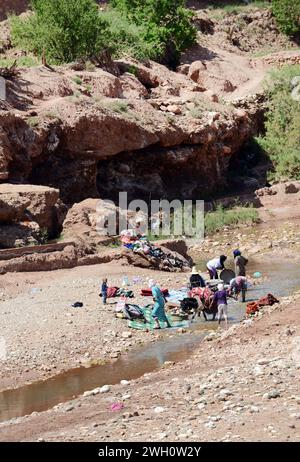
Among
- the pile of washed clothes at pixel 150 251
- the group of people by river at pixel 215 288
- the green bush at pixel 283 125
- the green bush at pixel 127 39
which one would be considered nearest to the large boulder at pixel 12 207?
the pile of washed clothes at pixel 150 251

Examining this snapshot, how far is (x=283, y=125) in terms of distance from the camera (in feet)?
119

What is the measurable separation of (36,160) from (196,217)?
234 inches

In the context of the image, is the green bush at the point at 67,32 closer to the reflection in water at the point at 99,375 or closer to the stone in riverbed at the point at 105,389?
the reflection in water at the point at 99,375

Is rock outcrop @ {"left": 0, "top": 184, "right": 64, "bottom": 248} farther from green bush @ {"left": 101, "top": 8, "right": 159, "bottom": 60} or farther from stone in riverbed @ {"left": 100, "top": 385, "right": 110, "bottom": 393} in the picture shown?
green bush @ {"left": 101, "top": 8, "right": 159, "bottom": 60}

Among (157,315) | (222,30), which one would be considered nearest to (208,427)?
(157,315)

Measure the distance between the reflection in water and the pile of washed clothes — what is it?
5023mm

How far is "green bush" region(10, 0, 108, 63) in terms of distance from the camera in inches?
1297

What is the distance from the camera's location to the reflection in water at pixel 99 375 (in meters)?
11.5

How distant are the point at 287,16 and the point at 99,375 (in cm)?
3725

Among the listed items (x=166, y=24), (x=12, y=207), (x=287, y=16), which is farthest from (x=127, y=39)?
(x=12, y=207)

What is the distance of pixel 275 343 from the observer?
12312 mm

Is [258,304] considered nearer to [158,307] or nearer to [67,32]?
[158,307]

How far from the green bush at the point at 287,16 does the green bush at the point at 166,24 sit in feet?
23.7

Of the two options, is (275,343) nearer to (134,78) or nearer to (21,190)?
(21,190)
